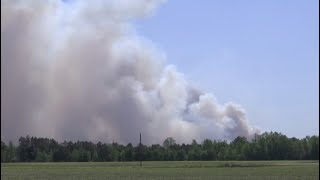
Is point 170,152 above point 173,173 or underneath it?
above

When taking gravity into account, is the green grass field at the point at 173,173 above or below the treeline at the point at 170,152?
below

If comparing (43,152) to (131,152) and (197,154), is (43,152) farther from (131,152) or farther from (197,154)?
(197,154)

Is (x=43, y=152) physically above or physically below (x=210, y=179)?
above

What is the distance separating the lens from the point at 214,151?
193625mm

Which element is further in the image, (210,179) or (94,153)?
(94,153)

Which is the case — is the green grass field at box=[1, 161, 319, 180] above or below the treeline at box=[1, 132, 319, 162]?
below

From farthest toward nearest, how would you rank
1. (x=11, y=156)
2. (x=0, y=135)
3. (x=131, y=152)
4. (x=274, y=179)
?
(x=131, y=152)
(x=11, y=156)
(x=274, y=179)
(x=0, y=135)

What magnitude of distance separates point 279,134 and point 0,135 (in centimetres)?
16857

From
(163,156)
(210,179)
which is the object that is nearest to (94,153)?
(163,156)

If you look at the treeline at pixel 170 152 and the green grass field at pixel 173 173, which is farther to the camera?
the treeline at pixel 170 152

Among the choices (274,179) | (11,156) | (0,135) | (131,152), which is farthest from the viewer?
(131,152)

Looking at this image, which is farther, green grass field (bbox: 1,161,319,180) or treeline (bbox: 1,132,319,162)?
treeline (bbox: 1,132,319,162)

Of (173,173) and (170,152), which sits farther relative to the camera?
(170,152)

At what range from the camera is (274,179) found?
47.8 metres
